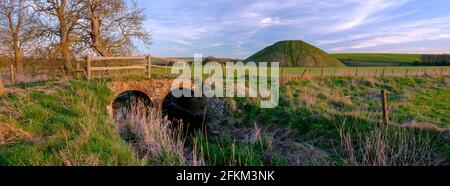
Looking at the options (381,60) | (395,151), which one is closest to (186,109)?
(395,151)

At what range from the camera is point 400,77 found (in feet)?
76.8

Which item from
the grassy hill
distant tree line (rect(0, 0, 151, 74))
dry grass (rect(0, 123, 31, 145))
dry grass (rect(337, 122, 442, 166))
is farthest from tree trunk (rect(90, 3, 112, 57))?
the grassy hill

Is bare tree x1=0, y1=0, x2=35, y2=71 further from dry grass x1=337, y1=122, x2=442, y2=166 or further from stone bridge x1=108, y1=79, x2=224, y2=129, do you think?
dry grass x1=337, y1=122, x2=442, y2=166

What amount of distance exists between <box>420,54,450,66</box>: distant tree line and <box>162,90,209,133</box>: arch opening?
49611mm

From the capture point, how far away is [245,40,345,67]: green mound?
2207 inches

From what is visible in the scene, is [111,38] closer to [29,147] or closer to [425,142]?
[29,147]

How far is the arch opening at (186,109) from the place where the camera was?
15.7 metres

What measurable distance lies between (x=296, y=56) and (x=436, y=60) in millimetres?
22571

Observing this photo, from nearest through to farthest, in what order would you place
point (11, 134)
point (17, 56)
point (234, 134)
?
point (11, 134) < point (234, 134) < point (17, 56)

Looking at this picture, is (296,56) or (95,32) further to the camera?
(296,56)

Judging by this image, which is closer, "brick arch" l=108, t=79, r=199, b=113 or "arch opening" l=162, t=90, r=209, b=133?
"brick arch" l=108, t=79, r=199, b=113

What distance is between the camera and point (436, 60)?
51.6 m

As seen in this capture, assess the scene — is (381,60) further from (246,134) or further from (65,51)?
(246,134)

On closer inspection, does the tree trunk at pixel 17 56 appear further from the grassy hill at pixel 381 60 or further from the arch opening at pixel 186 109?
the grassy hill at pixel 381 60
